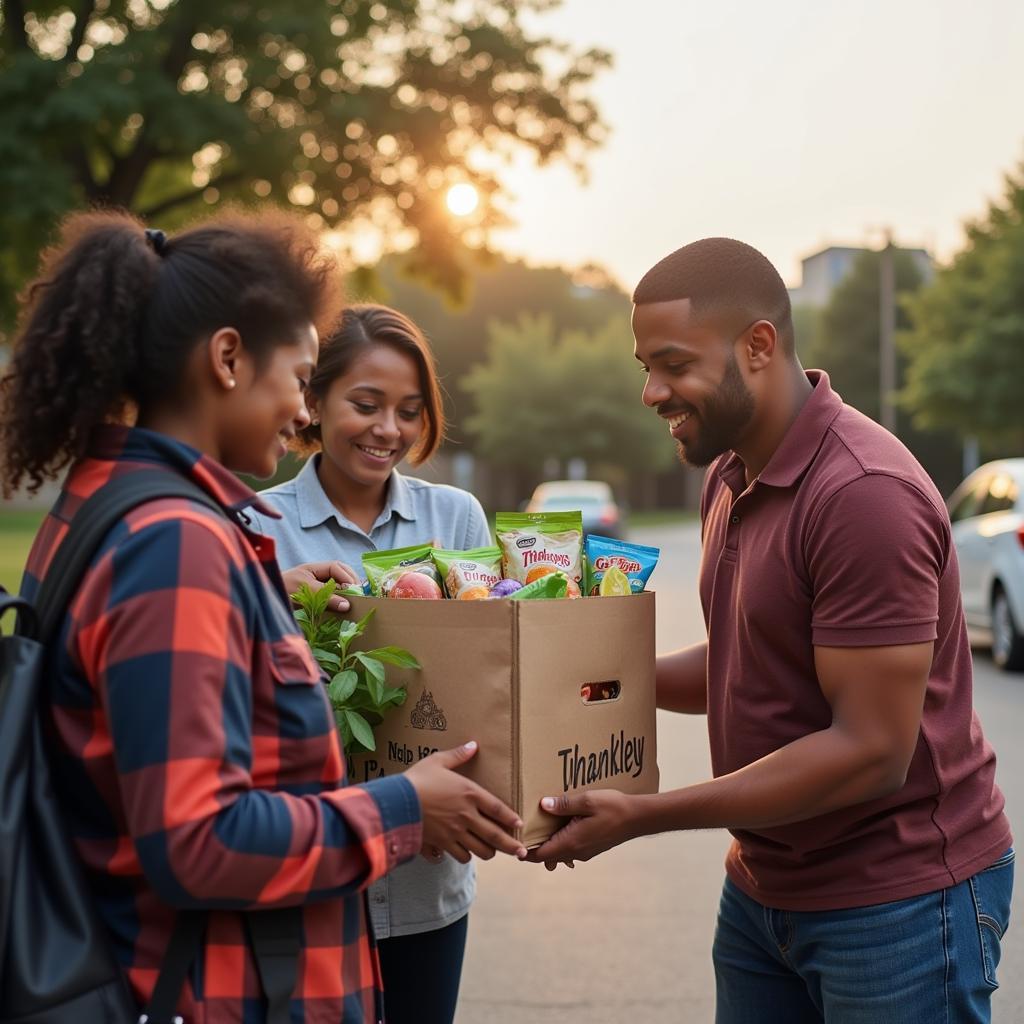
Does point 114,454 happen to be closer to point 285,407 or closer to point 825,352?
point 285,407

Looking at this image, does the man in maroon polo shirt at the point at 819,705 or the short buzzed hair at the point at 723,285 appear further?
the short buzzed hair at the point at 723,285

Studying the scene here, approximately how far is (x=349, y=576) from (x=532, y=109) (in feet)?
60.3

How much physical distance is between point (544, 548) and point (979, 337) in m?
27.9

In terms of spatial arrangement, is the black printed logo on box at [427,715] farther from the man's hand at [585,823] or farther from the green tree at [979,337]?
the green tree at [979,337]

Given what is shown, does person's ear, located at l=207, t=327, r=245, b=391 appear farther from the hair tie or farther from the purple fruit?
the purple fruit

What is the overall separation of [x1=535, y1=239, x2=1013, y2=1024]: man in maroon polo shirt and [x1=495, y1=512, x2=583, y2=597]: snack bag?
0.88 ft

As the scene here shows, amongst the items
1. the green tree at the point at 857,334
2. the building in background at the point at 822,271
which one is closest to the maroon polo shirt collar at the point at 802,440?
the green tree at the point at 857,334

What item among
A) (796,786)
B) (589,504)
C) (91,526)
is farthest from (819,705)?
(589,504)

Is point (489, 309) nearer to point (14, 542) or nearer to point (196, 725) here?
point (14, 542)

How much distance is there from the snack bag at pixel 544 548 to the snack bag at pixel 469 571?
0.03 m

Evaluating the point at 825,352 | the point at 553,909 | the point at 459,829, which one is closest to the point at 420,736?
the point at 459,829

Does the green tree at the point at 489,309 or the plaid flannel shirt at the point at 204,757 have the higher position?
the green tree at the point at 489,309

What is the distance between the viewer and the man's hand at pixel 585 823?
232cm

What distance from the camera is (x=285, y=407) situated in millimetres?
1864
